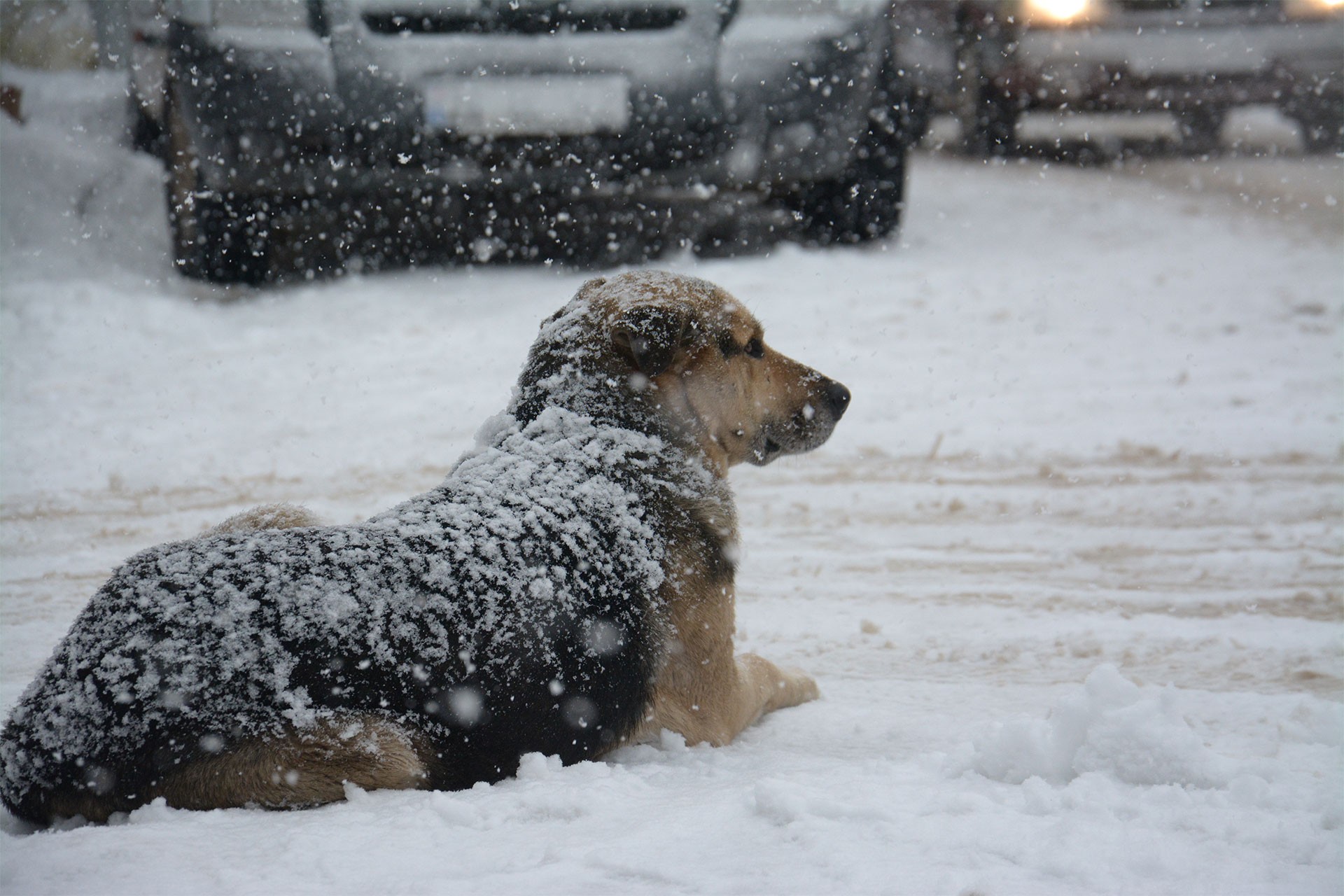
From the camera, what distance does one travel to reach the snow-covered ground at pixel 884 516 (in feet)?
7.30

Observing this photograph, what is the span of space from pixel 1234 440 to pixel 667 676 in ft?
12.6

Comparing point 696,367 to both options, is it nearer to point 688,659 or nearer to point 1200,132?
point 688,659

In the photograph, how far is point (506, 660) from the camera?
2531mm

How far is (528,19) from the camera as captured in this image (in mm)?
6633

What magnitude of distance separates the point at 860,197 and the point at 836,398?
15.7 ft

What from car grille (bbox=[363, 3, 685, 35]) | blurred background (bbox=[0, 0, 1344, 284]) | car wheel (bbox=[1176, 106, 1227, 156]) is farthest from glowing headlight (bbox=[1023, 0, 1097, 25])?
car grille (bbox=[363, 3, 685, 35])

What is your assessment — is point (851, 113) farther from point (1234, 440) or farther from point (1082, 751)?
point (1082, 751)

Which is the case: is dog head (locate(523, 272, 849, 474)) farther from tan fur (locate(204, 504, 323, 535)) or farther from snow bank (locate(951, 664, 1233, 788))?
snow bank (locate(951, 664, 1233, 788))

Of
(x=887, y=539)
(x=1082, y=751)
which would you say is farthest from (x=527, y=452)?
(x=887, y=539)

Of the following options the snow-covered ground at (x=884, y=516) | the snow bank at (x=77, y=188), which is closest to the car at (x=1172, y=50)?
the snow-covered ground at (x=884, y=516)

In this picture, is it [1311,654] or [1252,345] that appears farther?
[1252,345]

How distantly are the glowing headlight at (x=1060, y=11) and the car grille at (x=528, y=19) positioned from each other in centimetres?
602

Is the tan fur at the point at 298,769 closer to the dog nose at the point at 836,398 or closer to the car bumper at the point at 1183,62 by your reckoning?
the dog nose at the point at 836,398

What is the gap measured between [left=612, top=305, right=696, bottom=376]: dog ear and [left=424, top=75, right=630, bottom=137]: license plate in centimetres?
386
